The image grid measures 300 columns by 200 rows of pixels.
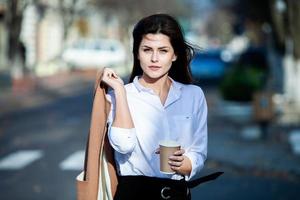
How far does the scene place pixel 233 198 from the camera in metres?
7.57

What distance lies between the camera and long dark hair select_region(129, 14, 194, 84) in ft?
9.52

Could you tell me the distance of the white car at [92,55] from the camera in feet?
139

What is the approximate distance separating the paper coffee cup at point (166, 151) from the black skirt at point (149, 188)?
0.12m

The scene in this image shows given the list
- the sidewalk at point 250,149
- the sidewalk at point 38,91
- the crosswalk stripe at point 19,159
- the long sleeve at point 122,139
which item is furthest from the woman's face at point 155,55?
the sidewalk at point 38,91

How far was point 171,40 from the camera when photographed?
9.62 ft

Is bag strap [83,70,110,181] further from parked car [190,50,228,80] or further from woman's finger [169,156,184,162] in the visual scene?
parked car [190,50,228,80]

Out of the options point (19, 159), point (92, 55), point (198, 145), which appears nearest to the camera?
point (198, 145)

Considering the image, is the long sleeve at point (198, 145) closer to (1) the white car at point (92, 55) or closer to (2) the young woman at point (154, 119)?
(2) the young woman at point (154, 119)

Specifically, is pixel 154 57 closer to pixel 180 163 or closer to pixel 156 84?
pixel 156 84

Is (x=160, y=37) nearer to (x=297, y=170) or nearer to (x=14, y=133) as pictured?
(x=297, y=170)

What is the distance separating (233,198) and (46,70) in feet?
104

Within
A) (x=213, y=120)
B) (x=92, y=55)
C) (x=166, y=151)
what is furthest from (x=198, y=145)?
(x=92, y=55)

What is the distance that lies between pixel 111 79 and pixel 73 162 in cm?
746

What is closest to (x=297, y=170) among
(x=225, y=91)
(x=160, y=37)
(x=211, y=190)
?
(x=211, y=190)
